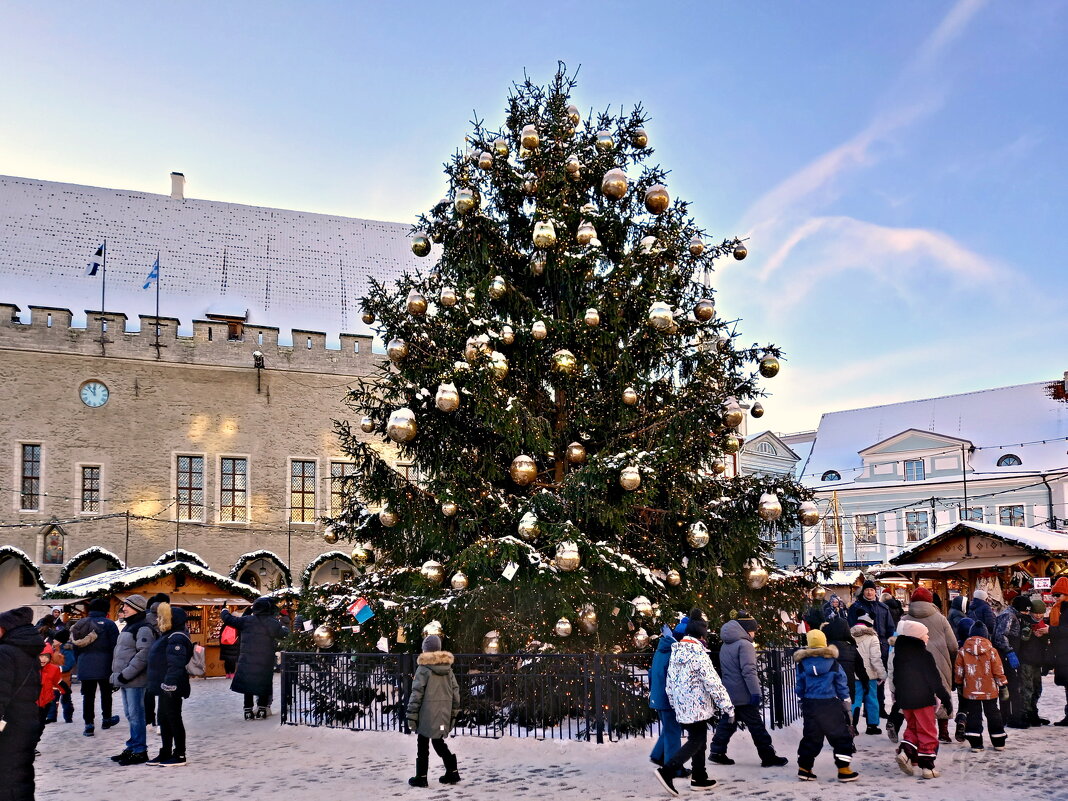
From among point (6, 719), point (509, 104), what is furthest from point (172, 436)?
point (6, 719)

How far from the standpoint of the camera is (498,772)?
9414 millimetres

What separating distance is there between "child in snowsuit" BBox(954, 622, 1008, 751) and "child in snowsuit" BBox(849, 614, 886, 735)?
1161 mm

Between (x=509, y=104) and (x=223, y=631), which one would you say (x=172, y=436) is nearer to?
(x=223, y=631)

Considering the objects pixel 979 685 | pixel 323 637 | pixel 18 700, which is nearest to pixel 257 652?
pixel 323 637

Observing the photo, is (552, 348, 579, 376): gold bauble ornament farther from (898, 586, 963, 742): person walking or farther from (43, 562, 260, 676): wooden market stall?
(43, 562, 260, 676): wooden market stall

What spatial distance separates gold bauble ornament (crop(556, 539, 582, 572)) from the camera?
1045cm

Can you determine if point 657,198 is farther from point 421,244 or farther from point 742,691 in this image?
point 742,691

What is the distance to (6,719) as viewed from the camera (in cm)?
680

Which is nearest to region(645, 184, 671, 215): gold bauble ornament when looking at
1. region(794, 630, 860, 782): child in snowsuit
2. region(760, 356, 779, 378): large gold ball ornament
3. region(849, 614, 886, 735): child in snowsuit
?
region(760, 356, 779, 378): large gold ball ornament

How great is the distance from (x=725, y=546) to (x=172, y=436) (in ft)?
73.7

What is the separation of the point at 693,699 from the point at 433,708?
2.34 metres

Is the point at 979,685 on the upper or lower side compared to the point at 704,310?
lower

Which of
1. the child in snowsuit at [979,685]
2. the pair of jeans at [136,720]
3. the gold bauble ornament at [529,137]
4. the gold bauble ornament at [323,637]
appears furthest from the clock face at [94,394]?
the child in snowsuit at [979,685]

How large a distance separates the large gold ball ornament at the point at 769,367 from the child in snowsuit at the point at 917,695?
4.40m
